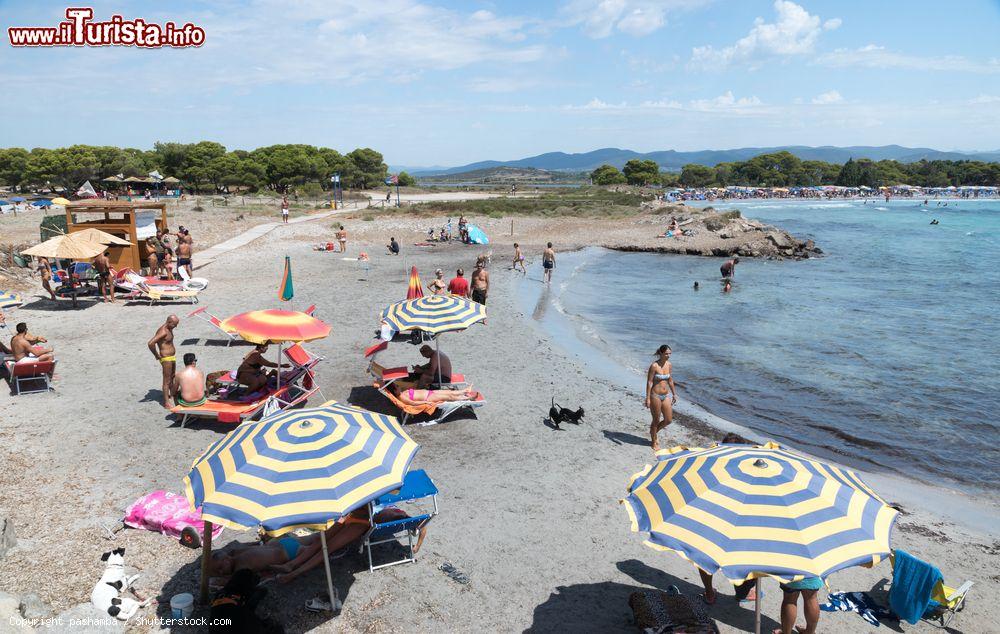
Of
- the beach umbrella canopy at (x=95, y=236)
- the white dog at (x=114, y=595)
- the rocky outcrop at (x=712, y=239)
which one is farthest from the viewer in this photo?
the rocky outcrop at (x=712, y=239)

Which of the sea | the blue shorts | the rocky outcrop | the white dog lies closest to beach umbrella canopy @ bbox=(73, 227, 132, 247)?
the sea

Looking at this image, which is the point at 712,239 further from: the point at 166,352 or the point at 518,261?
the point at 166,352

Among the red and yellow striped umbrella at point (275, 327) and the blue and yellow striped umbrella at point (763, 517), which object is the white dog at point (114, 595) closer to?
the red and yellow striped umbrella at point (275, 327)

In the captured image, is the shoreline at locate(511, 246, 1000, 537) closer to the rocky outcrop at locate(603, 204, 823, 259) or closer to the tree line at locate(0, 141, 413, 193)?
the rocky outcrop at locate(603, 204, 823, 259)

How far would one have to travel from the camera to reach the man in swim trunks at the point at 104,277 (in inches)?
618

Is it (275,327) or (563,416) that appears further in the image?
(563,416)

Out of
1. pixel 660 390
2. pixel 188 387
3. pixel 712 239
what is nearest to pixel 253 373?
pixel 188 387

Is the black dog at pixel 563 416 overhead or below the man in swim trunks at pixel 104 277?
below

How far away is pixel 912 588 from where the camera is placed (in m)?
5.49

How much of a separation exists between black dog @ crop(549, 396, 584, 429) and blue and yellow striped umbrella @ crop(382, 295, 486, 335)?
193cm

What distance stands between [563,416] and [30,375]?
28.5 feet

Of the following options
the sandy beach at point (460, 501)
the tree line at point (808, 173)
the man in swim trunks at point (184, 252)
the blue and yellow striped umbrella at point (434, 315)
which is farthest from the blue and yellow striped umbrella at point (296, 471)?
the tree line at point (808, 173)

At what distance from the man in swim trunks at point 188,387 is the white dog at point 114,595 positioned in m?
3.56

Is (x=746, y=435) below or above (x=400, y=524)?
below
